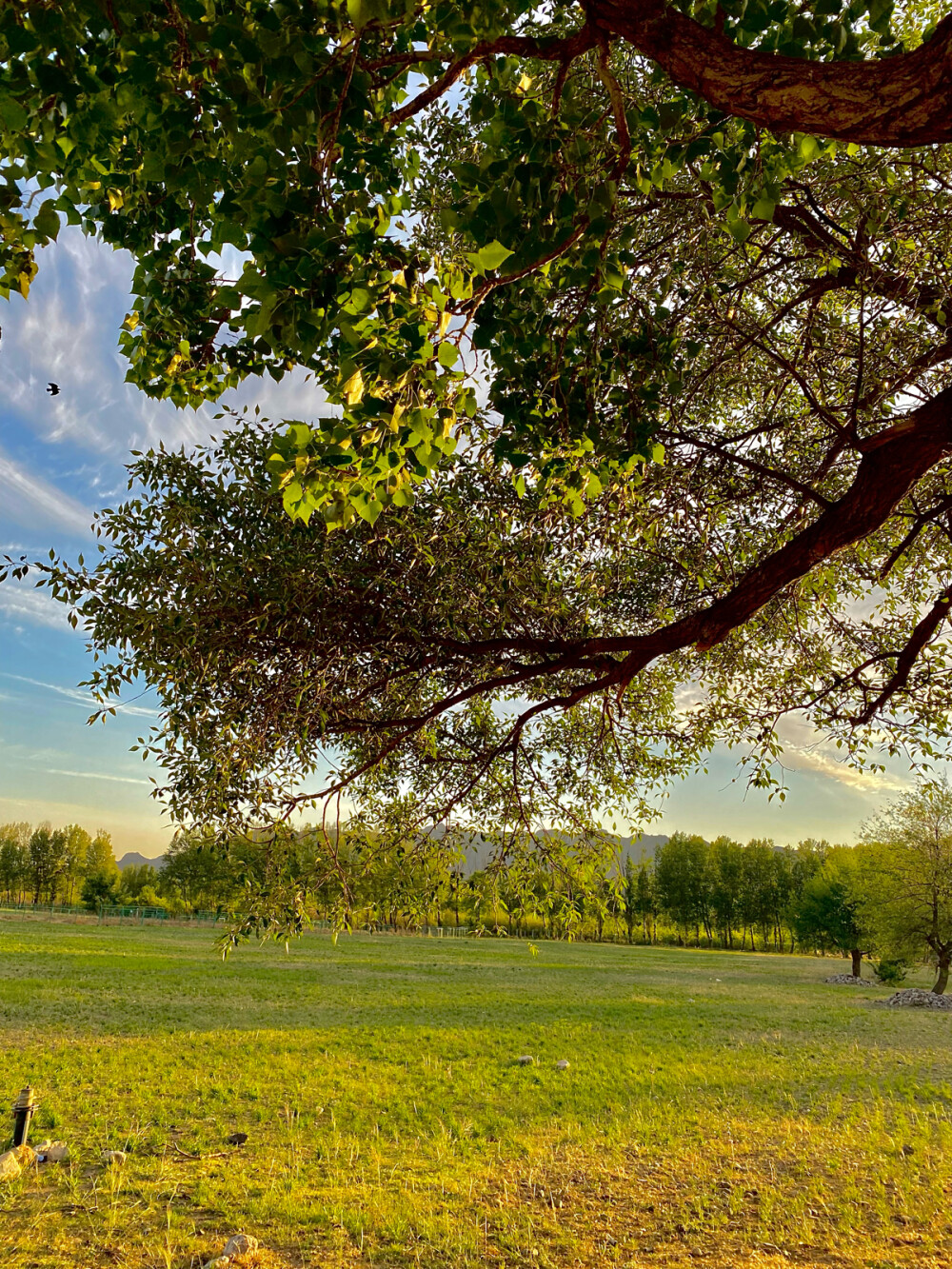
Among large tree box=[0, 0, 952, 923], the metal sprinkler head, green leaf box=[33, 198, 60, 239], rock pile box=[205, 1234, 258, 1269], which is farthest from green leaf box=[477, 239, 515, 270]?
the metal sprinkler head

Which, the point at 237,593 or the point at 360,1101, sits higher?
the point at 237,593

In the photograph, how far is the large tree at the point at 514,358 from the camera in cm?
322

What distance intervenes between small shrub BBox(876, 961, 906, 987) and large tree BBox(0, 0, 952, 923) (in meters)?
43.9

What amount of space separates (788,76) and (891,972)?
176 ft

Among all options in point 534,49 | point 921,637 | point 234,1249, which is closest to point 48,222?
point 534,49

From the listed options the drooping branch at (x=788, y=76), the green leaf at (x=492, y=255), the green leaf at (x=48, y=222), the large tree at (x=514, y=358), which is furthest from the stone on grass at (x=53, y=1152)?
the drooping branch at (x=788, y=76)

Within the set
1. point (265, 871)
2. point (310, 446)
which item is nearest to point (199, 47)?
point (310, 446)

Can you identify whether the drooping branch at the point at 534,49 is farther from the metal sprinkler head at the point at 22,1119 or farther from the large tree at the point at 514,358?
the metal sprinkler head at the point at 22,1119

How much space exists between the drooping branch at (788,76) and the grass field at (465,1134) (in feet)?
29.5

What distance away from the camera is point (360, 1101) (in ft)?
40.8

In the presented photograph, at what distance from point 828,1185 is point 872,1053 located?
1270 cm

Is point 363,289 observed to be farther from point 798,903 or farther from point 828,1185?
point 798,903

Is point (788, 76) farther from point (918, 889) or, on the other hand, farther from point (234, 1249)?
point (918, 889)

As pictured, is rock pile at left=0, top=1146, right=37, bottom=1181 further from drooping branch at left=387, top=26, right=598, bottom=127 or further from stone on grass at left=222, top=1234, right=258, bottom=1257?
drooping branch at left=387, top=26, right=598, bottom=127
